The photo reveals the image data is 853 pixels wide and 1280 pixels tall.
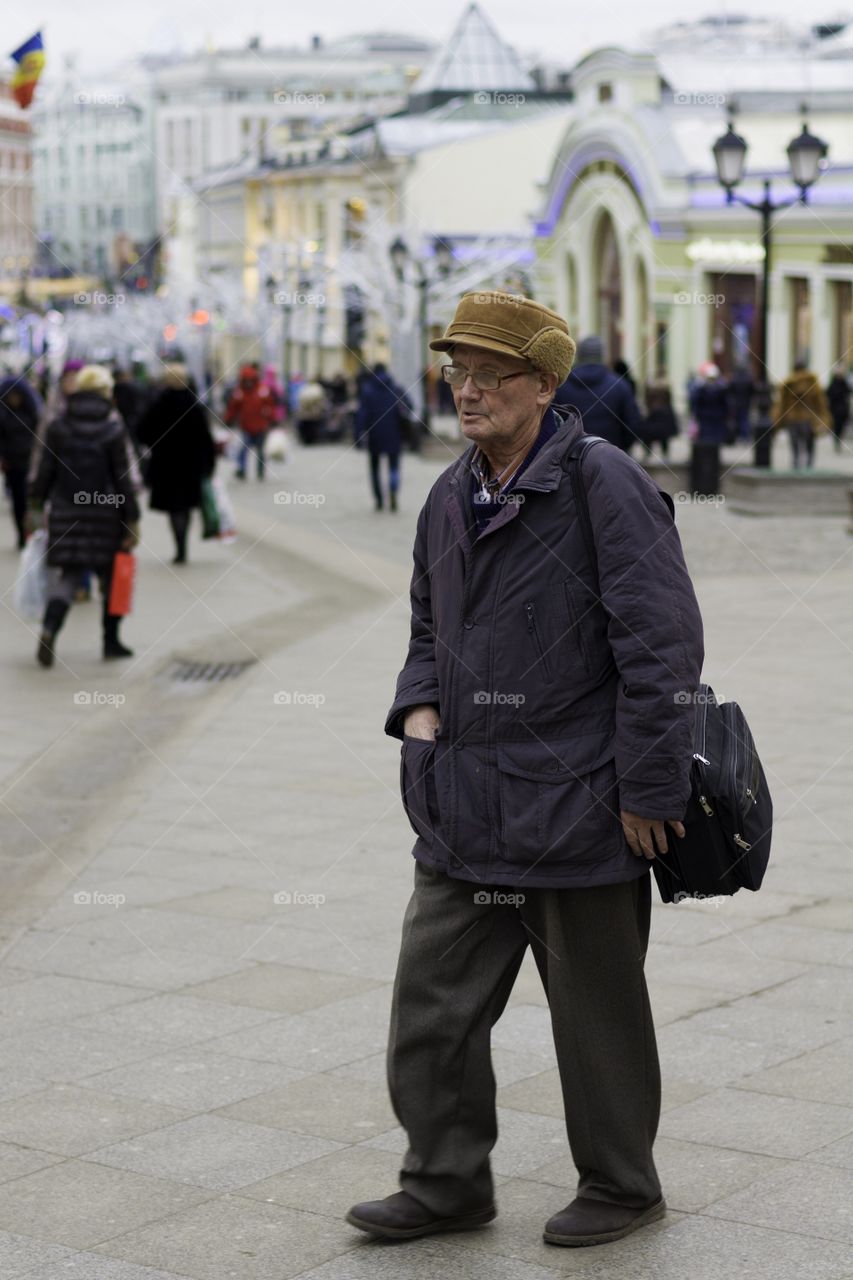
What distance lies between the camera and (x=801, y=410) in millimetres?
25672

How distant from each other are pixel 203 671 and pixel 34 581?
3.67ft

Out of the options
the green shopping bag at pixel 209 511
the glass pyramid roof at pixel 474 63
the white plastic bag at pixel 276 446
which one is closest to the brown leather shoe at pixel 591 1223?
the green shopping bag at pixel 209 511

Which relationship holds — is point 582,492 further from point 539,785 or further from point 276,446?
point 276,446

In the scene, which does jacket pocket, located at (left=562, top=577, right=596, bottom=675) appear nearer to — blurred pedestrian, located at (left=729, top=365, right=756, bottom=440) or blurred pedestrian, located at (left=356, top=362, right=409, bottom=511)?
blurred pedestrian, located at (left=356, top=362, right=409, bottom=511)

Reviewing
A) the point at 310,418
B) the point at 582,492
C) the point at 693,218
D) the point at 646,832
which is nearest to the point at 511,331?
the point at 582,492

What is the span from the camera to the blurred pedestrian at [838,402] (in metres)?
33.6

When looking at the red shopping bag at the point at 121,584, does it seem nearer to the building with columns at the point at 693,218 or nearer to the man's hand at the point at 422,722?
the man's hand at the point at 422,722

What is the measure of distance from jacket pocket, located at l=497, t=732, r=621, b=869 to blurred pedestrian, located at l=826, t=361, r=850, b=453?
3040 centimetres

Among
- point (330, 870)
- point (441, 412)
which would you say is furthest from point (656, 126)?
point (330, 870)

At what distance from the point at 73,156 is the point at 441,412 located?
81.0 meters

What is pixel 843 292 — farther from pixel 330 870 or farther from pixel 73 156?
pixel 73 156

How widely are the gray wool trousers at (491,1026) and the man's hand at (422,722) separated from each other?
9.8 inches

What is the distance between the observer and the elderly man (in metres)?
3.62

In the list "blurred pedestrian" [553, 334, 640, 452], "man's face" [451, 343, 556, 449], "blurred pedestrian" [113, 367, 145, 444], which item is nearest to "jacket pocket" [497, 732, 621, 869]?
"man's face" [451, 343, 556, 449]
